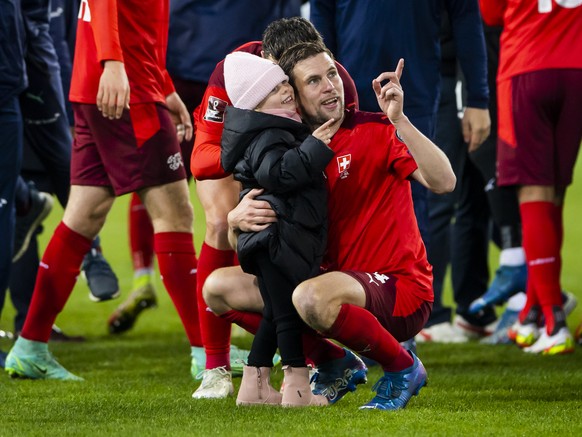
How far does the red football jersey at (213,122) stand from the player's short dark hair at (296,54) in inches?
8.7

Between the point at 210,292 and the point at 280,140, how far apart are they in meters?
0.68

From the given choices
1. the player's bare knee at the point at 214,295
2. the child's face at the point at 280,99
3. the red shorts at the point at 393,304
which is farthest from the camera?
the player's bare knee at the point at 214,295

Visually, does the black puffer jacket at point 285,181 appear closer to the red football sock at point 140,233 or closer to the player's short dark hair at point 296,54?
the player's short dark hair at point 296,54

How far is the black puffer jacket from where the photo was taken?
4.13 meters

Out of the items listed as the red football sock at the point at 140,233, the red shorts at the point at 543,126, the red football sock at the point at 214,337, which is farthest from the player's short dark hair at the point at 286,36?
the red football sock at the point at 140,233

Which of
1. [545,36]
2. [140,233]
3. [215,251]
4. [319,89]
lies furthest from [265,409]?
[140,233]

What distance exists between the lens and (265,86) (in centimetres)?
436

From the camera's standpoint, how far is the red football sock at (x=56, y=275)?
5.38 metres

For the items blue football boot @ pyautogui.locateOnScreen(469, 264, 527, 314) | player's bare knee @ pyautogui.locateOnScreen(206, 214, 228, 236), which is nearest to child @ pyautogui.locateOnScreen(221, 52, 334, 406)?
player's bare knee @ pyautogui.locateOnScreen(206, 214, 228, 236)

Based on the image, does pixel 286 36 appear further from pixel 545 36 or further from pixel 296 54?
pixel 545 36

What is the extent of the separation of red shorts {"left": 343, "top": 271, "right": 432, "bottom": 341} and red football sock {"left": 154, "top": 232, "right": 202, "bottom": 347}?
47.9 inches

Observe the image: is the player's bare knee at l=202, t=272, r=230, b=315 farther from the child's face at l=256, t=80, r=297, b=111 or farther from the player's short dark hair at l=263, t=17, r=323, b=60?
the player's short dark hair at l=263, t=17, r=323, b=60

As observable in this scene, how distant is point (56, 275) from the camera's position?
17.6 ft

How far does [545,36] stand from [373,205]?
2177 millimetres
